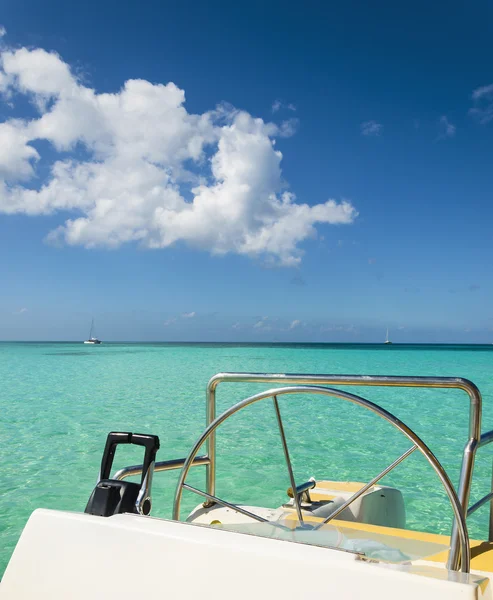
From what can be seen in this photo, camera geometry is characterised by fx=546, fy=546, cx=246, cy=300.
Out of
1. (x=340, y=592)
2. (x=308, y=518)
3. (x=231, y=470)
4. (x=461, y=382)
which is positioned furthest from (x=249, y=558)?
(x=231, y=470)

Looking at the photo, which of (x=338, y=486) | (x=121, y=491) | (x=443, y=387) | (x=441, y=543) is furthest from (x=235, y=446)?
(x=121, y=491)

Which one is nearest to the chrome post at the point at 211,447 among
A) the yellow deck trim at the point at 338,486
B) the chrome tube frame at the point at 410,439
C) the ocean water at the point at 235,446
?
the chrome tube frame at the point at 410,439

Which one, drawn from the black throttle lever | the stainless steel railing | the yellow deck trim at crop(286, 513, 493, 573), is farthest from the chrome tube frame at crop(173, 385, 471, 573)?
the yellow deck trim at crop(286, 513, 493, 573)

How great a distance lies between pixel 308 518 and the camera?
214 centimetres

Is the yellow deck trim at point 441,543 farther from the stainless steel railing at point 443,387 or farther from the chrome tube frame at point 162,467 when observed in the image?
the chrome tube frame at point 162,467

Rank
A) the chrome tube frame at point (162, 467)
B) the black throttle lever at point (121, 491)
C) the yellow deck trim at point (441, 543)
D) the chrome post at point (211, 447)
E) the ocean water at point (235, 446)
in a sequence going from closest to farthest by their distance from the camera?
the black throttle lever at point (121, 491)
the yellow deck trim at point (441, 543)
the chrome tube frame at point (162, 467)
the chrome post at point (211, 447)
the ocean water at point (235, 446)

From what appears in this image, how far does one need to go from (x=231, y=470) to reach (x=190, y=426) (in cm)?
281

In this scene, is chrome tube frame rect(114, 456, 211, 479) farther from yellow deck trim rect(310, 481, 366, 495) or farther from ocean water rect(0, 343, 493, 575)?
ocean water rect(0, 343, 493, 575)

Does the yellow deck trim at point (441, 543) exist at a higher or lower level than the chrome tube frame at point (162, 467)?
lower

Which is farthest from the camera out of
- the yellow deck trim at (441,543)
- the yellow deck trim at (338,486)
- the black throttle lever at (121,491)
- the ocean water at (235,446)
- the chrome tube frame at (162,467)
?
the ocean water at (235,446)

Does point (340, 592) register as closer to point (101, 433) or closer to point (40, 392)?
point (101, 433)

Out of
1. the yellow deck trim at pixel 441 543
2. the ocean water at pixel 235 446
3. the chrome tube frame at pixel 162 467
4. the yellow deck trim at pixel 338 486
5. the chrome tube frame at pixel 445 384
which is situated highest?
the chrome tube frame at pixel 445 384

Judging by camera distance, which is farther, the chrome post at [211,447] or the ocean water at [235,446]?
the ocean water at [235,446]

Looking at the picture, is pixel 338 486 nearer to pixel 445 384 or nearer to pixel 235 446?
pixel 445 384
